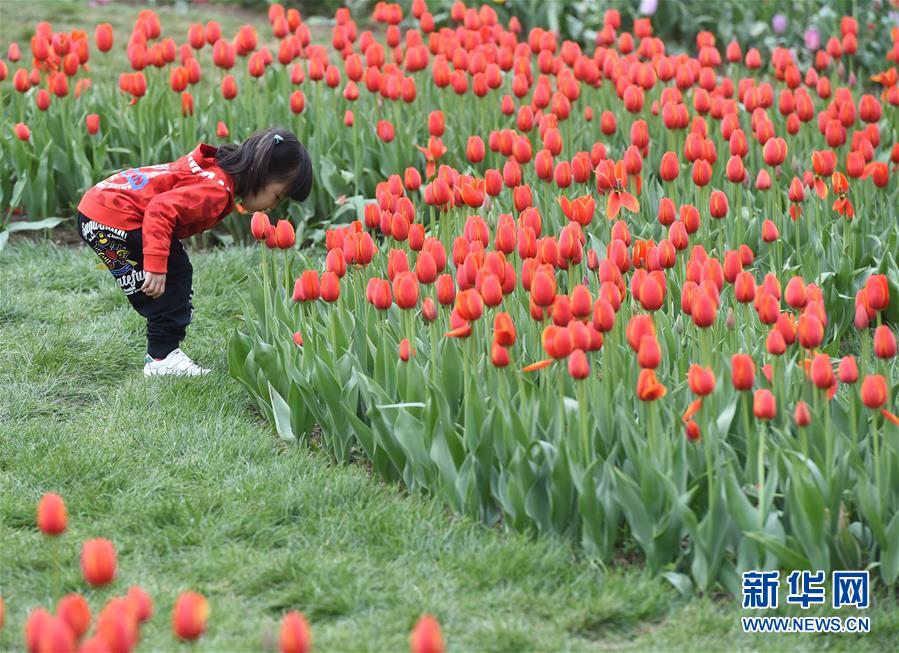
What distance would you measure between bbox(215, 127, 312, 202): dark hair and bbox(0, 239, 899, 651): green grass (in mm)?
692

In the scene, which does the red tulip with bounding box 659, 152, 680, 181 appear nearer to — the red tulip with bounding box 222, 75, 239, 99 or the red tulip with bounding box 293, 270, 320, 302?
the red tulip with bounding box 293, 270, 320, 302

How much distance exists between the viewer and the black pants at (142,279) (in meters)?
4.53

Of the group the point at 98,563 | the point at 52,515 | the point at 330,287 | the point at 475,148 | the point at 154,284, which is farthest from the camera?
the point at 475,148

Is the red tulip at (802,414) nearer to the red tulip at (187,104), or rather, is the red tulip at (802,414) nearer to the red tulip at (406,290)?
the red tulip at (406,290)

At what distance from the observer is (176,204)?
4398mm

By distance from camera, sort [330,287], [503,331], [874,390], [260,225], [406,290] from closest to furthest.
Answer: [874,390]
[503,331]
[406,290]
[330,287]
[260,225]

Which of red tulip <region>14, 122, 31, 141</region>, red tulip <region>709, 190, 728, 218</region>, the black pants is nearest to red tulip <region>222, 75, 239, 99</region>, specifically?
red tulip <region>14, 122, 31, 141</region>

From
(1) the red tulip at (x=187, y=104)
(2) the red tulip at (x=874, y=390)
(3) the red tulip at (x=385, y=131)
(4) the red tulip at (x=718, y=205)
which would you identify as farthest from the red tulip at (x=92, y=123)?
(2) the red tulip at (x=874, y=390)

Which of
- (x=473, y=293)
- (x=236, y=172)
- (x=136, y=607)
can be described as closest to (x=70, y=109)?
(x=236, y=172)

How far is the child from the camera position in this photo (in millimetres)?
4477

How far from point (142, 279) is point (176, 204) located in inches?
13.2

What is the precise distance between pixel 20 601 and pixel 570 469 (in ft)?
4.49

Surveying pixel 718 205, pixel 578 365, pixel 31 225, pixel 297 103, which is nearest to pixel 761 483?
pixel 578 365

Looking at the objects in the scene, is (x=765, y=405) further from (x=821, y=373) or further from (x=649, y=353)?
(x=649, y=353)
